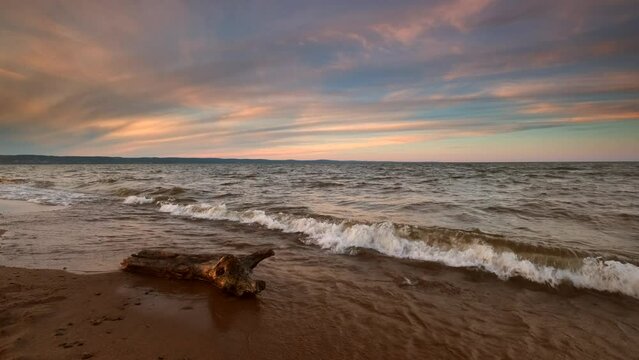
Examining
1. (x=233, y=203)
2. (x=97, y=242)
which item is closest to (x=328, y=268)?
(x=97, y=242)

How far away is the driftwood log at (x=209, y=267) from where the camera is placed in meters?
5.85

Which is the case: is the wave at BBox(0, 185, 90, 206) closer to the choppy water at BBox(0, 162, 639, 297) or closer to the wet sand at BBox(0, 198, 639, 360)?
the choppy water at BBox(0, 162, 639, 297)

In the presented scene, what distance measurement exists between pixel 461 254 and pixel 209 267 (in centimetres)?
540

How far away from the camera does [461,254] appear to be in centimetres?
837

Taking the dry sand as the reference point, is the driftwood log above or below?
above

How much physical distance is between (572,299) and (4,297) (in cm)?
871

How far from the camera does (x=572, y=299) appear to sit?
6.23m

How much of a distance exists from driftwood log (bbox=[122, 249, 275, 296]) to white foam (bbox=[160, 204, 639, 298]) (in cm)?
366

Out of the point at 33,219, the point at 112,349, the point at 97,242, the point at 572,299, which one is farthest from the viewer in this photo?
the point at 33,219

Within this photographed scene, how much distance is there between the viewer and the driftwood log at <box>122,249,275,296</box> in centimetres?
585

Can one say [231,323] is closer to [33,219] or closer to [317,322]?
[317,322]

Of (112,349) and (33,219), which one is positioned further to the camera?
(33,219)

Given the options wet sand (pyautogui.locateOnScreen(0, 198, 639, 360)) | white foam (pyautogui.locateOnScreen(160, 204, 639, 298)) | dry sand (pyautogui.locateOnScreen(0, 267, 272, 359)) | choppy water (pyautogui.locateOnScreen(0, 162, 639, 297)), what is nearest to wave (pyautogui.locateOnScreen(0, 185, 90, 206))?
choppy water (pyautogui.locateOnScreen(0, 162, 639, 297))

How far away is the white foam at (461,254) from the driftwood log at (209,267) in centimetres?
366
